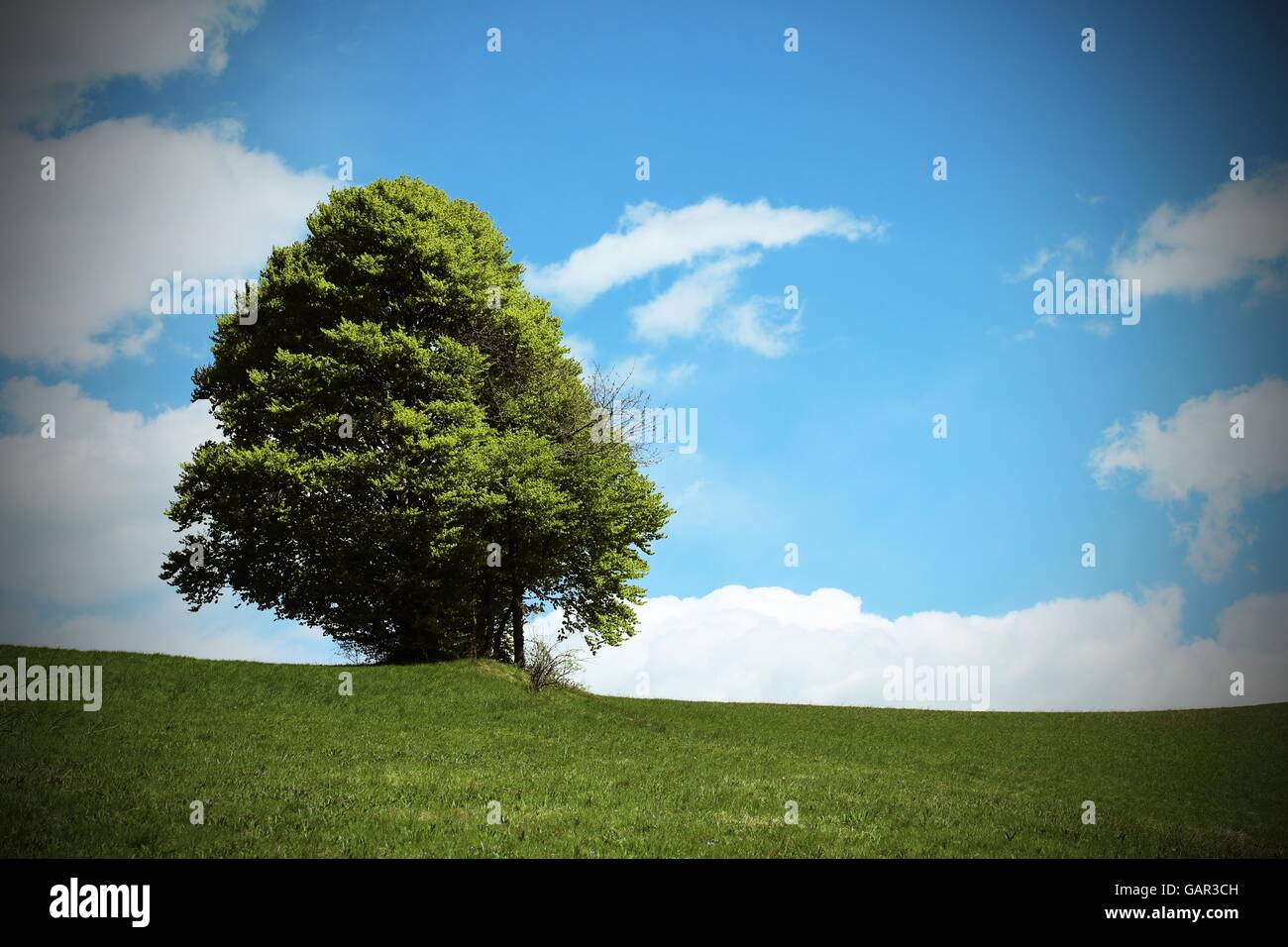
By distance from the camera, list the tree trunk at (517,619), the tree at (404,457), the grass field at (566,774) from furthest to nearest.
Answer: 1. the tree trunk at (517,619)
2. the tree at (404,457)
3. the grass field at (566,774)

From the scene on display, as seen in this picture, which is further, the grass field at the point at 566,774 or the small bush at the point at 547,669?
the small bush at the point at 547,669

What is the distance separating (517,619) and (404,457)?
9.37 metres

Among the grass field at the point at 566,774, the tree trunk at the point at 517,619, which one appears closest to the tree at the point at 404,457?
the tree trunk at the point at 517,619

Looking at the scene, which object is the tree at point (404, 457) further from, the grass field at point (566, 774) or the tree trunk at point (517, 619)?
the grass field at point (566, 774)

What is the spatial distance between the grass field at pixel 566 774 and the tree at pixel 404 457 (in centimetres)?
365

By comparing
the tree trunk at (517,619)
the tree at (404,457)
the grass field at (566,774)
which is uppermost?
the tree at (404,457)

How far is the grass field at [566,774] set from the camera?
13.4 m
